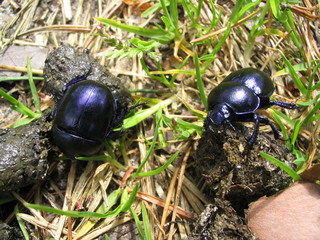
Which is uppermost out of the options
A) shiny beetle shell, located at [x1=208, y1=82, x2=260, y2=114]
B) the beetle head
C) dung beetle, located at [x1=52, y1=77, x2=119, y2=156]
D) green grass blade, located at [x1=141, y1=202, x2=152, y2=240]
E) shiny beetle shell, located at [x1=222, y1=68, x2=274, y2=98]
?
shiny beetle shell, located at [x1=222, y1=68, x2=274, y2=98]

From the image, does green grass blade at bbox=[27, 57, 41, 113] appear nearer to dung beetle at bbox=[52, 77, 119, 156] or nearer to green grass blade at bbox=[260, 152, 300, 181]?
dung beetle at bbox=[52, 77, 119, 156]

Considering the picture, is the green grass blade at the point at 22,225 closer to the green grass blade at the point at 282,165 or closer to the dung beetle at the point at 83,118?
the dung beetle at the point at 83,118

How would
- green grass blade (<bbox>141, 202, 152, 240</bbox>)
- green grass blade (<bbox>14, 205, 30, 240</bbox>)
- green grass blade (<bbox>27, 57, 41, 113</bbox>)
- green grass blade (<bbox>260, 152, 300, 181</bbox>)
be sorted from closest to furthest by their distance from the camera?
green grass blade (<bbox>260, 152, 300, 181</bbox>)
green grass blade (<bbox>141, 202, 152, 240</bbox>)
green grass blade (<bbox>14, 205, 30, 240</bbox>)
green grass blade (<bbox>27, 57, 41, 113</bbox>)

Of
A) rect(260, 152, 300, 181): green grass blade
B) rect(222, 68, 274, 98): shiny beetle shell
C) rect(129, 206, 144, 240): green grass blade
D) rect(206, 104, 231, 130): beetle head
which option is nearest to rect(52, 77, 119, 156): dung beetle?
rect(129, 206, 144, 240): green grass blade

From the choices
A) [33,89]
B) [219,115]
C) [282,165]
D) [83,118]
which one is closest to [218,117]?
[219,115]

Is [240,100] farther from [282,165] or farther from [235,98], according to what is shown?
[282,165]

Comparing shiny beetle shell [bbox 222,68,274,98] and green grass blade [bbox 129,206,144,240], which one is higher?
shiny beetle shell [bbox 222,68,274,98]

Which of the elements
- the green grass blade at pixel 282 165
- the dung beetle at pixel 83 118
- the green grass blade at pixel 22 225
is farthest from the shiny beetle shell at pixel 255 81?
the green grass blade at pixel 22 225
